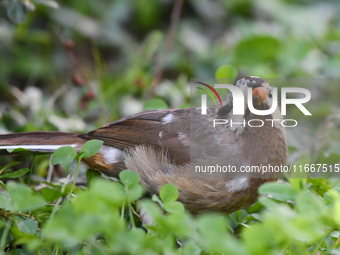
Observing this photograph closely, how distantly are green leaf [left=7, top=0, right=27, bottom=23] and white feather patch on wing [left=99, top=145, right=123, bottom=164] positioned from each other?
1.11 m

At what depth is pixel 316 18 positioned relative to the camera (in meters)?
5.51


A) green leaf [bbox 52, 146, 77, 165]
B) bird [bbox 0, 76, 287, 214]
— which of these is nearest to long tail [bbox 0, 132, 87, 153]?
bird [bbox 0, 76, 287, 214]

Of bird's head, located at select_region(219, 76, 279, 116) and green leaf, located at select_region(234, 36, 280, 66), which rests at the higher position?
green leaf, located at select_region(234, 36, 280, 66)

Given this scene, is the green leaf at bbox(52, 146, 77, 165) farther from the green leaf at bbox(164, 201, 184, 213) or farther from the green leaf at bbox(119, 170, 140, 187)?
the green leaf at bbox(164, 201, 184, 213)

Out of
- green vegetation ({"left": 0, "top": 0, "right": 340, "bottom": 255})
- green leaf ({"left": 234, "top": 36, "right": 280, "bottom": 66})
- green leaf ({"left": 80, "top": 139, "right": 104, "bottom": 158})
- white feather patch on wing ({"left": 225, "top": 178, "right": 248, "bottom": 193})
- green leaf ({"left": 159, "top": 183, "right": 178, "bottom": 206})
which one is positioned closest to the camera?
green vegetation ({"left": 0, "top": 0, "right": 340, "bottom": 255})

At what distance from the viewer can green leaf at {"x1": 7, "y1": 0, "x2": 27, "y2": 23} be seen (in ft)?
8.72

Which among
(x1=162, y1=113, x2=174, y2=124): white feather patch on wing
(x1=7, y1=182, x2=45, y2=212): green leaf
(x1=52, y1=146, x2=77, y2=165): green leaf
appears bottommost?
(x1=7, y1=182, x2=45, y2=212): green leaf

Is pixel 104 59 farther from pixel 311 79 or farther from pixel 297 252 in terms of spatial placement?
pixel 297 252

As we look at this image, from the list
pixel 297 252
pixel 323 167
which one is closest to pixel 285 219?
pixel 297 252

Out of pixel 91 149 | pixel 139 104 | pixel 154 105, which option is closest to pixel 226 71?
pixel 154 105

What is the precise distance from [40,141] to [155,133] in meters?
0.76

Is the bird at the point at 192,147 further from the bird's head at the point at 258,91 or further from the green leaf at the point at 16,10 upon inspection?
the green leaf at the point at 16,10

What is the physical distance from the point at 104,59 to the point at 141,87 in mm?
1938

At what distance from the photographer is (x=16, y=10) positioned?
2.69 meters
